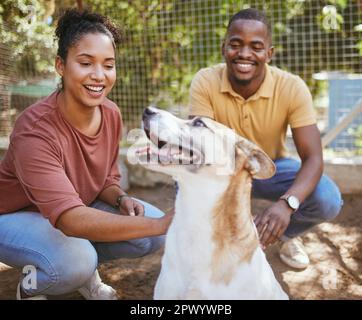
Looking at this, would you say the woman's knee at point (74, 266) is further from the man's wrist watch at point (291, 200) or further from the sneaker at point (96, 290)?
the man's wrist watch at point (291, 200)

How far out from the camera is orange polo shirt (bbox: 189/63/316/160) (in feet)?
10.1

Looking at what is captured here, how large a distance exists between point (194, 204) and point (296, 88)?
1.26 meters

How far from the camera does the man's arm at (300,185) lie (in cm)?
257

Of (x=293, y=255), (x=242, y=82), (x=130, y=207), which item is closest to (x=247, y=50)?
(x=242, y=82)

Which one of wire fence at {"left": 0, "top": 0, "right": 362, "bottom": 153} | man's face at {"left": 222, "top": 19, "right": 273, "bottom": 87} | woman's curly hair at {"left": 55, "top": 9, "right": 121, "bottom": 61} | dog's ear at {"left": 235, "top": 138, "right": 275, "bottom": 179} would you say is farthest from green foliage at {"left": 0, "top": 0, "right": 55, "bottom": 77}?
dog's ear at {"left": 235, "top": 138, "right": 275, "bottom": 179}

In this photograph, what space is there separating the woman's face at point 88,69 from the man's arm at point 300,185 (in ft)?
3.46

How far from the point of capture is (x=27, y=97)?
4.92 m

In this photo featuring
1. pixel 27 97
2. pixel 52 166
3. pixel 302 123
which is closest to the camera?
pixel 52 166

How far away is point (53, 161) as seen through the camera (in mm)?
2365

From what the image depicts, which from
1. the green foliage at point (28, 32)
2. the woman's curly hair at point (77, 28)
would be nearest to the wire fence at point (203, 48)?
the green foliage at point (28, 32)

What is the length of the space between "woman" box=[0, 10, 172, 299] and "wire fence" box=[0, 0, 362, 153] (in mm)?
2316
